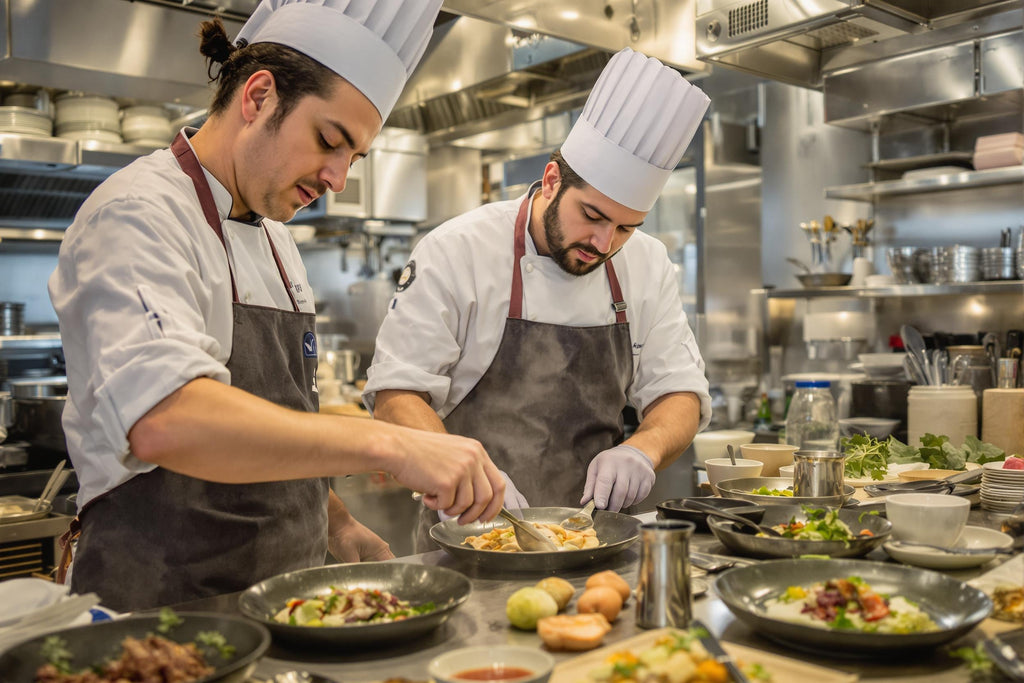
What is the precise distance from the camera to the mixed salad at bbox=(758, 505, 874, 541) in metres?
1.53

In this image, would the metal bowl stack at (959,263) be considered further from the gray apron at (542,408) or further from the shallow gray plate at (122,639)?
the shallow gray plate at (122,639)

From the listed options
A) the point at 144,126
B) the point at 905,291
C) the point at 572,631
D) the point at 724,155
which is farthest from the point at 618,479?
the point at 724,155

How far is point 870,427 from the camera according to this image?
12.0ft

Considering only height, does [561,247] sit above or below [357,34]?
below

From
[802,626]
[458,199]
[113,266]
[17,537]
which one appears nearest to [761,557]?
[802,626]

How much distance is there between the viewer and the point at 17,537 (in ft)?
10.3

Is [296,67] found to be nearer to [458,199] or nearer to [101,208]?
[101,208]

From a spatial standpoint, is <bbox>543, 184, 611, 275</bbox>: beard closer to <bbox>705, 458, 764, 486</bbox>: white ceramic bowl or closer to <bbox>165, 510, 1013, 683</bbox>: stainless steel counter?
<bbox>705, 458, 764, 486</bbox>: white ceramic bowl

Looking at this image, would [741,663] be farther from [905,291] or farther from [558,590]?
[905,291]

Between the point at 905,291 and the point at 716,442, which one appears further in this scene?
the point at 905,291

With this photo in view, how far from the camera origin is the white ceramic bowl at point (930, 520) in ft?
5.10

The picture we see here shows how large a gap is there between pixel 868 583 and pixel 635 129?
57.3 inches

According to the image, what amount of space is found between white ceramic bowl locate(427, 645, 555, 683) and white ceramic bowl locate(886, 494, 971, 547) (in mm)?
843

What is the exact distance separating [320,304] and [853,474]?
6.14 metres
